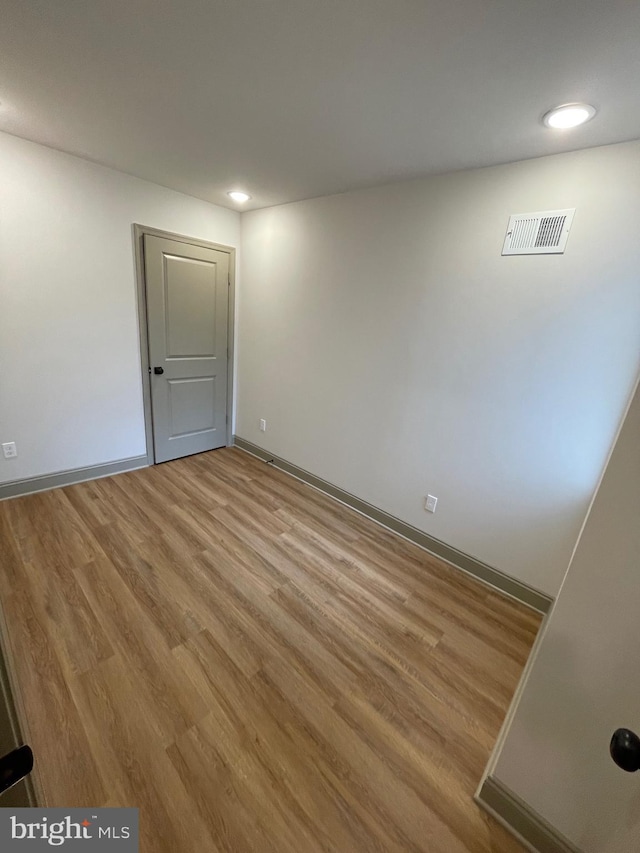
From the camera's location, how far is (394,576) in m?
2.08

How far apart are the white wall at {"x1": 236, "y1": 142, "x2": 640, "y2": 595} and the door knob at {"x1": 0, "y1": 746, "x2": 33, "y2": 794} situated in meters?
2.14

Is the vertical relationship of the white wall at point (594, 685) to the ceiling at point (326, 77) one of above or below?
below

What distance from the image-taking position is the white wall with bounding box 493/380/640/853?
0.77 meters

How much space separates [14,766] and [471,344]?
225 cm

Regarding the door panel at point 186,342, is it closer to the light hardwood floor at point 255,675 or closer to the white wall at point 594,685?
the light hardwood floor at point 255,675

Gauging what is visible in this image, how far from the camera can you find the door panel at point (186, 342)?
2836 millimetres

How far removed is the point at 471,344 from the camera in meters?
1.98

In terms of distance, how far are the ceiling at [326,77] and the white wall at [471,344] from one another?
0.91ft

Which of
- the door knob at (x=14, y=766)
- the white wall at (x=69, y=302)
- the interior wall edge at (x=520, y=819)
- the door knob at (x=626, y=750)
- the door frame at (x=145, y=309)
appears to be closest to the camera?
the door knob at (x=14, y=766)

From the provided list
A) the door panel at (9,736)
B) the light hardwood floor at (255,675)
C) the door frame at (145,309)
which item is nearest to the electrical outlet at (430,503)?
the light hardwood floor at (255,675)

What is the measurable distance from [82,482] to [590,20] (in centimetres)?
374

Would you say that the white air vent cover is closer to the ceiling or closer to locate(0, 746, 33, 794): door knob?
the ceiling

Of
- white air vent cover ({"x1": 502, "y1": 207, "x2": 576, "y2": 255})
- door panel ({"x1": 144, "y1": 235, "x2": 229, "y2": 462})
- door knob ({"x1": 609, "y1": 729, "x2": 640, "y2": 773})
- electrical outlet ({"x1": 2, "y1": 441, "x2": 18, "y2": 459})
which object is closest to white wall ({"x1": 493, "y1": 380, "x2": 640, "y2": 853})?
door knob ({"x1": 609, "y1": 729, "x2": 640, "y2": 773})

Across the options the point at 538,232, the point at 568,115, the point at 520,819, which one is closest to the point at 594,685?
the point at 520,819
